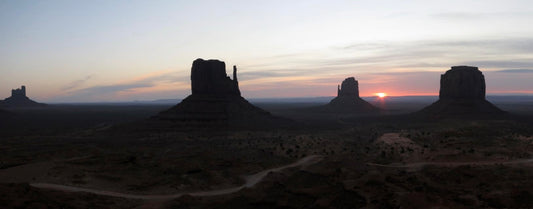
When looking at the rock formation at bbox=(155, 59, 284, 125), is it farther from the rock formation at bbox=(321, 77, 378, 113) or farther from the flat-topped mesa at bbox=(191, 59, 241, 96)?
the rock formation at bbox=(321, 77, 378, 113)

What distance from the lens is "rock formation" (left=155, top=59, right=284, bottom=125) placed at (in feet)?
295

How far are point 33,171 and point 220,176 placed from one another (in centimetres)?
1985

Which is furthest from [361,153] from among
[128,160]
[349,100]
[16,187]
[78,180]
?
[349,100]

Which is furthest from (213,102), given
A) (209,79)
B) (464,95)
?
(464,95)

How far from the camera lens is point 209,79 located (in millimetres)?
98625

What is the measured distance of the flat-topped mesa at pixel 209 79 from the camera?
98.5 m

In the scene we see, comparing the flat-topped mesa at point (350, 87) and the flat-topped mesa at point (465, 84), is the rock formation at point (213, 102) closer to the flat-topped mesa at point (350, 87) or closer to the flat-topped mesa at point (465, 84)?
the flat-topped mesa at point (465, 84)

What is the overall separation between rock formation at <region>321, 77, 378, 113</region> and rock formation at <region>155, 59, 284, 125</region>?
84.9 metres

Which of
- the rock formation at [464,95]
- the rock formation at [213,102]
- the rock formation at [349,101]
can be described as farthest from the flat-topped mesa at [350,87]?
the rock formation at [213,102]

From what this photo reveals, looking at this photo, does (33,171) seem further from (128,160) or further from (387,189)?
(387,189)

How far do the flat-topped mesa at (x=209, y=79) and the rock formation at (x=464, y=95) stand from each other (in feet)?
218

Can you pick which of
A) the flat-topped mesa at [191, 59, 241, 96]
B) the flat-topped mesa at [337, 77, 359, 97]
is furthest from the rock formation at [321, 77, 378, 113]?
the flat-topped mesa at [191, 59, 241, 96]

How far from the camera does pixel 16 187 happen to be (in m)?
26.8

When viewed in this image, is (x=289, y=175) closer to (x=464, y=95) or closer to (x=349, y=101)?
(x=464, y=95)
